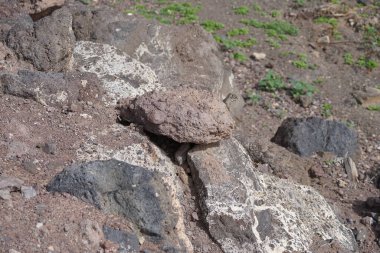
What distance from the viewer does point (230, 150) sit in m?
4.85

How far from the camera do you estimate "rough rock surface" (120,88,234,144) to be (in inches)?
175

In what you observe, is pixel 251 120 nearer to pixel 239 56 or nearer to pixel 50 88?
pixel 239 56

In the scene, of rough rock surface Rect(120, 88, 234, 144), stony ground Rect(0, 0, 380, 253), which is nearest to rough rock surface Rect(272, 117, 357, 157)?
stony ground Rect(0, 0, 380, 253)

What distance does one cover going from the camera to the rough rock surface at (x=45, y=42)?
5090 millimetres

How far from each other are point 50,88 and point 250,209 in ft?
6.44

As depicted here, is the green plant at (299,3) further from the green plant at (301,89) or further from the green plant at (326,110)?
the green plant at (326,110)

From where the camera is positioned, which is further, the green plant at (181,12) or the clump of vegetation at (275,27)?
the clump of vegetation at (275,27)

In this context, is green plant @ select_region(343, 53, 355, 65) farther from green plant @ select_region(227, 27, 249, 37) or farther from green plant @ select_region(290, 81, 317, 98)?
green plant @ select_region(227, 27, 249, 37)

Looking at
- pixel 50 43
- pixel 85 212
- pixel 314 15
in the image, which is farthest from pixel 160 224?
pixel 314 15

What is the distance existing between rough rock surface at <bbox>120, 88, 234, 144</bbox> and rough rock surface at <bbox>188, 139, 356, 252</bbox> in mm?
234

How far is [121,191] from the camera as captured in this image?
388 cm

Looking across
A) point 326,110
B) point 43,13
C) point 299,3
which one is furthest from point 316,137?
point 299,3

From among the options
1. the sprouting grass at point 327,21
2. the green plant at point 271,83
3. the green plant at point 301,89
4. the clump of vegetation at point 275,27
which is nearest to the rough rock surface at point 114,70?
the green plant at point 271,83

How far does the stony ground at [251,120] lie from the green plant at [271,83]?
1 centimetres
